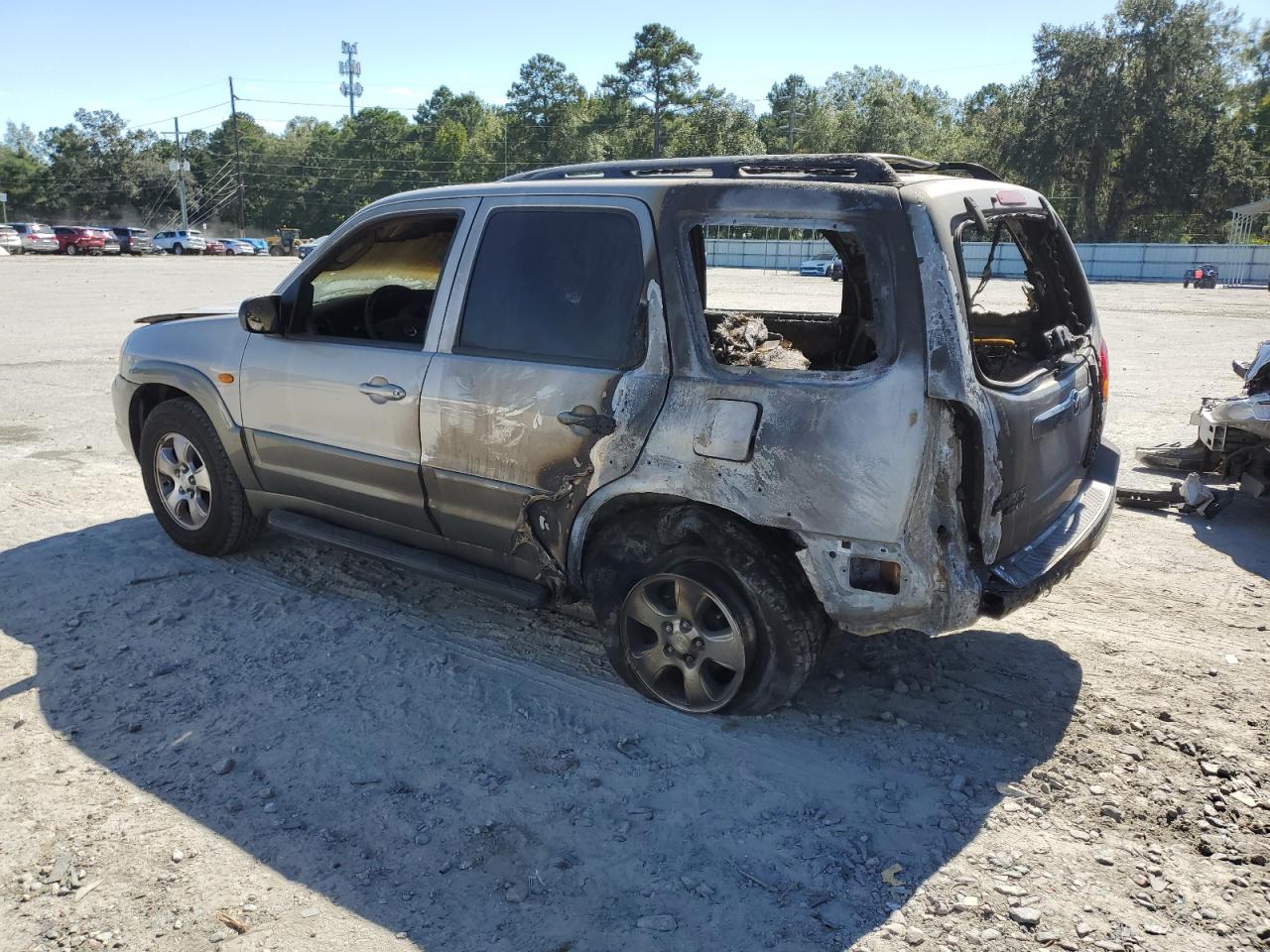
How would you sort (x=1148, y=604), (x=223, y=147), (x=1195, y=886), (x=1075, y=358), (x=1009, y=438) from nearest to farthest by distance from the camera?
(x=1195, y=886) → (x=1009, y=438) → (x=1075, y=358) → (x=1148, y=604) → (x=223, y=147)

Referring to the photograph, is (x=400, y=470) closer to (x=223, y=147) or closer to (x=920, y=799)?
(x=920, y=799)

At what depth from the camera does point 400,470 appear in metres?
4.34

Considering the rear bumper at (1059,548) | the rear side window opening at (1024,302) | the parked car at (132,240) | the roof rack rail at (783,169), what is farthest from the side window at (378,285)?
the parked car at (132,240)

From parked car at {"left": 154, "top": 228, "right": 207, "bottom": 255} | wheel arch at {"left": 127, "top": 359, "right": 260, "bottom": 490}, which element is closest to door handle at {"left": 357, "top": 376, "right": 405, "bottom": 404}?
wheel arch at {"left": 127, "top": 359, "right": 260, "bottom": 490}

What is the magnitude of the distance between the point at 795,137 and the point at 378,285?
8658cm

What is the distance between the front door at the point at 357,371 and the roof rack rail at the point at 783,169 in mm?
591

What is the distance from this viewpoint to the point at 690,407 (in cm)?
352

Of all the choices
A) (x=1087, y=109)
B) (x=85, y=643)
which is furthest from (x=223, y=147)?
(x=85, y=643)

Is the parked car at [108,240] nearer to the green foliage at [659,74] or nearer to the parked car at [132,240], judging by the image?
the parked car at [132,240]

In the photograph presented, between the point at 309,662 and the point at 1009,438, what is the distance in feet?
9.71

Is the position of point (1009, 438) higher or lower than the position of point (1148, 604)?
higher

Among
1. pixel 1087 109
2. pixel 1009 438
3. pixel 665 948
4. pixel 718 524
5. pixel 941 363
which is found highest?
pixel 1087 109

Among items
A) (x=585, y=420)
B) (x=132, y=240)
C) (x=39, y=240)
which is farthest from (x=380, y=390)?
Answer: (x=132, y=240)

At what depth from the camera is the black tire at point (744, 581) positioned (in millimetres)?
3471
